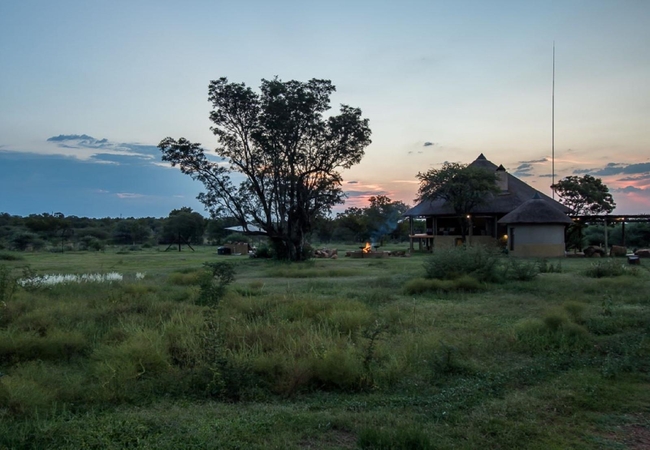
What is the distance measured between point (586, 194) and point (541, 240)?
1611 cm

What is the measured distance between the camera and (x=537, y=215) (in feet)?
89.5

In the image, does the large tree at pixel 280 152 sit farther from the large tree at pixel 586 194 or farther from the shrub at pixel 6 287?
the large tree at pixel 586 194

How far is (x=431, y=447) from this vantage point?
3658mm

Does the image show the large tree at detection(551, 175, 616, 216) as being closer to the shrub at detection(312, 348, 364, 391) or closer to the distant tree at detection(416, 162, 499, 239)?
the distant tree at detection(416, 162, 499, 239)

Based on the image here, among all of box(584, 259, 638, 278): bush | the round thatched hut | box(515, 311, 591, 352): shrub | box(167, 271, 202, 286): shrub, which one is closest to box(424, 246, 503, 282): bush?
box(584, 259, 638, 278): bush

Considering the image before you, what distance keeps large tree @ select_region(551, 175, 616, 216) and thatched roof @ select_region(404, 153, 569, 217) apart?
17.9 ft

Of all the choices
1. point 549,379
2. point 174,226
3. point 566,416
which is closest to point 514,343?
point 549,379

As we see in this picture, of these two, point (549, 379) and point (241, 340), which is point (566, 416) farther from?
point (241, 340)

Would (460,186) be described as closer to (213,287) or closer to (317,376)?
(213,287)

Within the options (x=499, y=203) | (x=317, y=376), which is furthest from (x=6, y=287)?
(x=499, y=203)

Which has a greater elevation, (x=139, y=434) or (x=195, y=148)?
(x=195, y=148)

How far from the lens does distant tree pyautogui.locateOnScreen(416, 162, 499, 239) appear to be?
3027cm

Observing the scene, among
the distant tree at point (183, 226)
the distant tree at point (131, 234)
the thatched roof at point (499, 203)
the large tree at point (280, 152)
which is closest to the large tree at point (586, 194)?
the thatched roof at point (499, 203)

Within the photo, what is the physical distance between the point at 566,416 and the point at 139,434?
3624 millimetres
